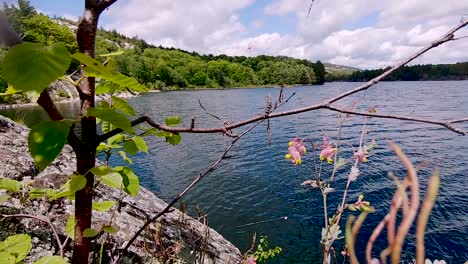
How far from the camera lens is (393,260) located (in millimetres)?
395

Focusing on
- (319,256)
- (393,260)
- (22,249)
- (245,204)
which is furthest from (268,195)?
(393,260)

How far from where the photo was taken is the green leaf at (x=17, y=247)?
4.97 ft

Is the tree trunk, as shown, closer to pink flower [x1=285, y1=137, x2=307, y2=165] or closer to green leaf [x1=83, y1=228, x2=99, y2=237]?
green leaf [x1=83, y1=228, x2=99, y2=237]

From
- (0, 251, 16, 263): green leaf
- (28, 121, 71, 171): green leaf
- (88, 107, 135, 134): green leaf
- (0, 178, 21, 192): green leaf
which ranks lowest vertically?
(0, 251, 16, 263): green leaf

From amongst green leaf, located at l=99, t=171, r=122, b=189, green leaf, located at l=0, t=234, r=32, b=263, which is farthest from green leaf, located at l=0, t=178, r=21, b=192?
green leaf, located at l=99, t=171, r=122, b=189

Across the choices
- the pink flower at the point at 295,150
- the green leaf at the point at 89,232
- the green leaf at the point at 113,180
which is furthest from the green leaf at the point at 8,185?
the pink flower at the point at 295,150

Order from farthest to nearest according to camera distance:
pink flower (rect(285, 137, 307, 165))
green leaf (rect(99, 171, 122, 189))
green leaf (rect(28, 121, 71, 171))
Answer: pink flower (rect(285, 137, 307, 165)) → green leaf (rect(99, 171, 122, 189)) → green leaf (rect(28, 121, 71, 171))

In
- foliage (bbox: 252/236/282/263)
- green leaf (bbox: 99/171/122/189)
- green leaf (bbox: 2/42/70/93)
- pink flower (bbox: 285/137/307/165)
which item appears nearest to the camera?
green leaf (bbox: 2/42/70/93)

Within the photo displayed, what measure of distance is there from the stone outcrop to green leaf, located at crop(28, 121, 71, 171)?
144cm

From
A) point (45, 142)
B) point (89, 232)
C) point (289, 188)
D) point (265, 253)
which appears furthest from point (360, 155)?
point (289, 188)

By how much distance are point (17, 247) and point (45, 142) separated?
0.97 metres

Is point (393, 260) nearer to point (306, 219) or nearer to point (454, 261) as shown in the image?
point (454, 261)

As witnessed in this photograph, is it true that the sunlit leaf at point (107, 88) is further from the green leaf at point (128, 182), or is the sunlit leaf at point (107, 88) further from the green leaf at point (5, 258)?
the green leaf at point (5, 258)

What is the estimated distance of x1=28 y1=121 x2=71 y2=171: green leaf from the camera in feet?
2.89
